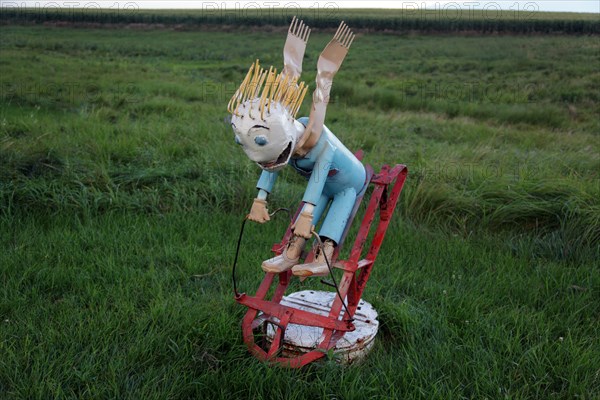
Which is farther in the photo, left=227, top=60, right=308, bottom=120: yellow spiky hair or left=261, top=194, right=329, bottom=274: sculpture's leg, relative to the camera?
left=261, top=194, right=329, bottom=274: sculpture's leg

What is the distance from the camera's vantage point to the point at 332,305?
2.80m

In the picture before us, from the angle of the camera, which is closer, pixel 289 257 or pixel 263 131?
pixel 263 131

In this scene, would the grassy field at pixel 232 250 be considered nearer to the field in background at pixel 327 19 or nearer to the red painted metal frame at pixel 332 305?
the red painted metal frame at pixel 332 305

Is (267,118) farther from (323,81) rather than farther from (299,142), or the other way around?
(323,81)

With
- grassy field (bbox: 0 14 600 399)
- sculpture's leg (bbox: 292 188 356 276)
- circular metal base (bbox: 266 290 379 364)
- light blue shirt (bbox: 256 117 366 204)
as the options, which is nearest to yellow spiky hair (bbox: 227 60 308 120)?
light blue shirt (bbox: 256 117 366 204)

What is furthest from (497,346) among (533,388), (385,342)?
(385,342)

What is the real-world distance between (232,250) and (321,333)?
1.46 m

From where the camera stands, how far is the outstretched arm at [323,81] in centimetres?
258

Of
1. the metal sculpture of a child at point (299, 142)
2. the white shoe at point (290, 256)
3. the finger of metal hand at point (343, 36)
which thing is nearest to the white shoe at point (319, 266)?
the metal sculpture of a child at point (299, 142)

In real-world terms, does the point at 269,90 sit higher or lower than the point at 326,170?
higher

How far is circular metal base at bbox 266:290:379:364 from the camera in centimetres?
284

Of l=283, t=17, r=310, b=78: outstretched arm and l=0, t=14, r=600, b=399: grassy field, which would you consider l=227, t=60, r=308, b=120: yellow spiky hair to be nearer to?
l=283, t=17, r=310, b=78: outstretched arm

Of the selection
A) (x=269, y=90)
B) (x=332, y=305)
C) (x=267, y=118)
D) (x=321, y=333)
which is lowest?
(x=321, y=333)

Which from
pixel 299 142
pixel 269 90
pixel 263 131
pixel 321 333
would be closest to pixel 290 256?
pixel 321 333
